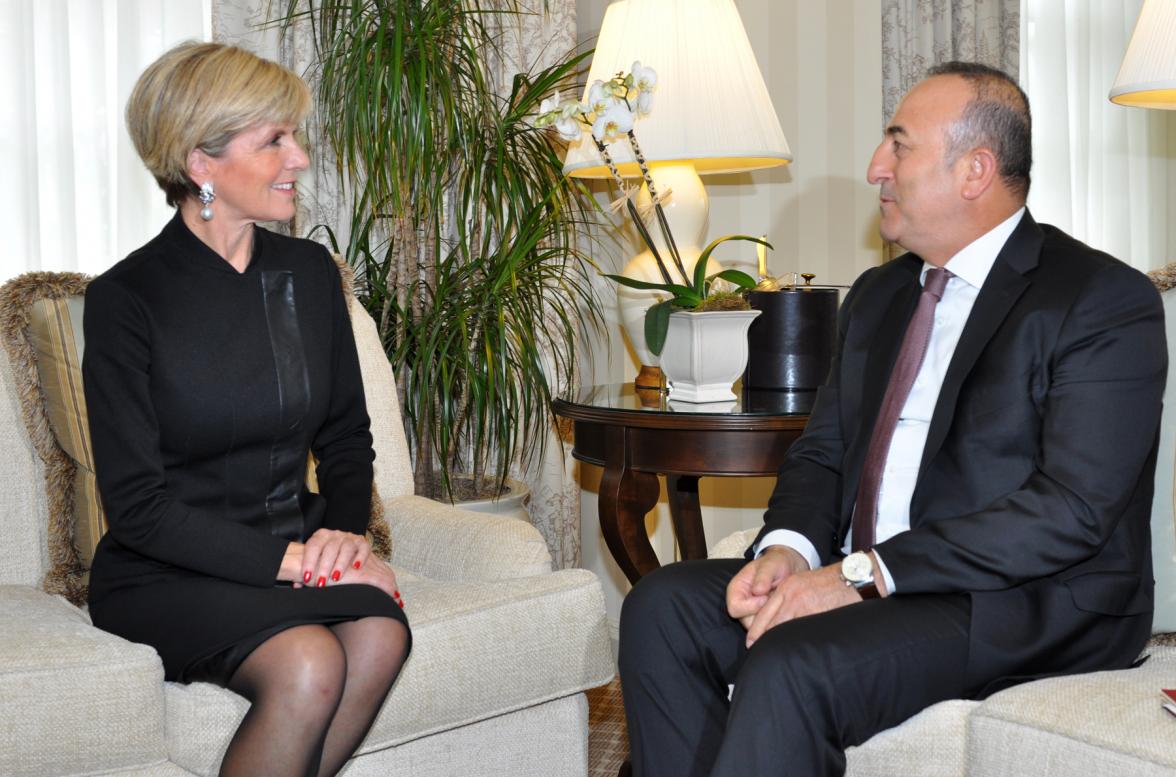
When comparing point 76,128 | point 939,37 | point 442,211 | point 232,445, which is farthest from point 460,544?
point 939,37

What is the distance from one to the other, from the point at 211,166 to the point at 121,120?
1.21 m

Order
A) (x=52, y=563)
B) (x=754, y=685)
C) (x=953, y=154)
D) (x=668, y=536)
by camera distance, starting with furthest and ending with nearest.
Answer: (x=668, y=536) → (x=52, y=563) → (x=953, y=154) → (x=754, y=685)

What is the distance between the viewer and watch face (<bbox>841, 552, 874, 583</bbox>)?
5.47 feet

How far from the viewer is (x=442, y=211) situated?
3.19 m

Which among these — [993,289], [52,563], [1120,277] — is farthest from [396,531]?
[1120,277]

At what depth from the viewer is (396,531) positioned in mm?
2373

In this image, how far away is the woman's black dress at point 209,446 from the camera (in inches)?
69.6

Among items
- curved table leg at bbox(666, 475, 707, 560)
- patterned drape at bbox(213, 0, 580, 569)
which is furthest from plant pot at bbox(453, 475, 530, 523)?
curved table leg at bbox(666, 475, 707, 560)

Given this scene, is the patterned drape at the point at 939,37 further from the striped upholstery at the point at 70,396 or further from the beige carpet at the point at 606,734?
the striped upholstery at the point at 70,396

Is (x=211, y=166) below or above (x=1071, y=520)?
above

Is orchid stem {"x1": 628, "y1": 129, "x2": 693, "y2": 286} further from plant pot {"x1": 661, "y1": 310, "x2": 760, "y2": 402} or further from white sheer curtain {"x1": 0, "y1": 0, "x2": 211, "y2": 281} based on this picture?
white sheer curtain {"x1": 0, "y1": 0, "x2": 211, "y2": 281}

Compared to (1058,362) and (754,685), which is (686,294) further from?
(754,685)

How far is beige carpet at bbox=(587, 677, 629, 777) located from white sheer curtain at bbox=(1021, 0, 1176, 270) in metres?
2.14

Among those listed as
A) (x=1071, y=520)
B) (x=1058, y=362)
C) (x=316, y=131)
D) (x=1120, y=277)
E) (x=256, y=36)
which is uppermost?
(x=256, y=36)
